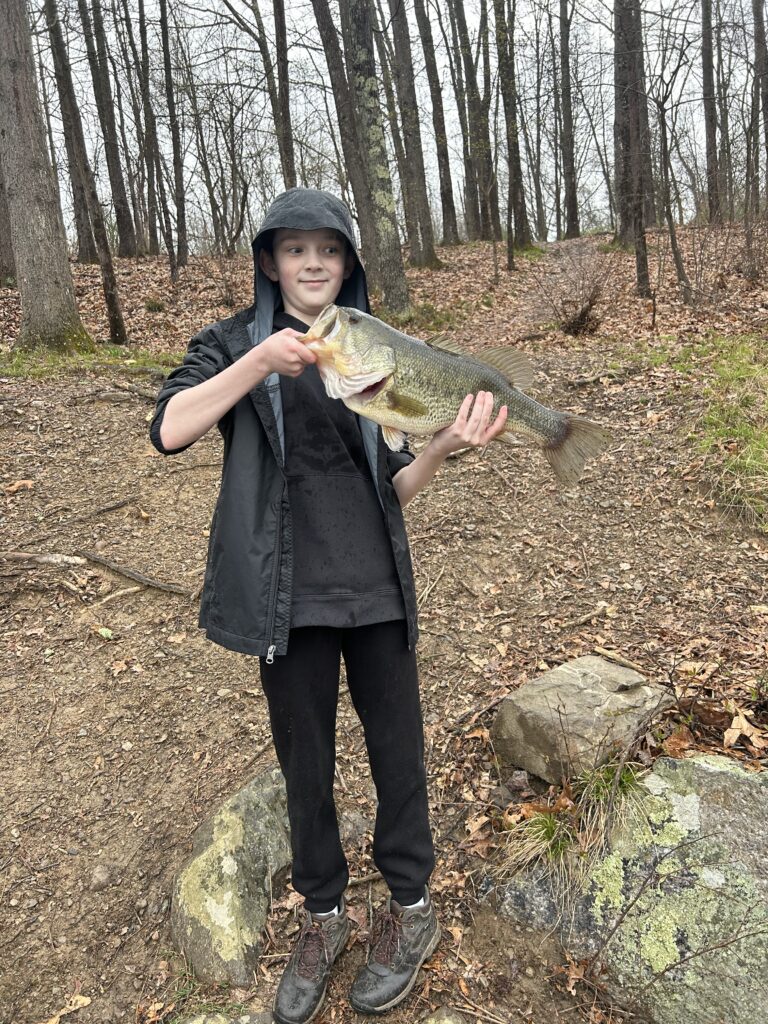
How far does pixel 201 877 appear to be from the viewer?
3045 millimetres

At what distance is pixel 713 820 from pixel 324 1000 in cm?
180

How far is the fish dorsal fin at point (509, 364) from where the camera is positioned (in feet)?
7.82

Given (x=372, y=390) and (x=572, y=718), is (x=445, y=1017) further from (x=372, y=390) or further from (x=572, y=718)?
(x=372, y=390)

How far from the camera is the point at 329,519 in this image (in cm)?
227

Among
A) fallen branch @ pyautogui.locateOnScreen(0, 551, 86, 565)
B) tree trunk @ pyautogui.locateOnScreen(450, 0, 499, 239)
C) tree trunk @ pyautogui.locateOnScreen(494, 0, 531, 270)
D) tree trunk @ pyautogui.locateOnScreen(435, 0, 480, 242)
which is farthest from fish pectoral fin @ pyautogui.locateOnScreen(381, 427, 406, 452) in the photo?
tree trunk @ pyautogui.locateOnScreen(435, 0, 480, 242)

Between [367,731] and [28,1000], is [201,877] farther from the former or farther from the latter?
[367,731]

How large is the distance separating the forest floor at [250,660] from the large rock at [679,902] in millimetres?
155

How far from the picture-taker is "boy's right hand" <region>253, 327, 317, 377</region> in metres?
1.82

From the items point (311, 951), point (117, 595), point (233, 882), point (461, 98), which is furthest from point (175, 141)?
point (311, 951)

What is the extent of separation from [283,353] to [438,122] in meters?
21.8

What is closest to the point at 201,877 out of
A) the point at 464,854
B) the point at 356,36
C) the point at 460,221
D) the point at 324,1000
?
the point at 324,1000

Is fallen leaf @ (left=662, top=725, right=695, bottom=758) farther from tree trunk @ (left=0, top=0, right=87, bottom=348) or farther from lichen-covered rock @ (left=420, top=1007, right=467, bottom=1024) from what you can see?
tree trunk @ (left=0, top=0, right=87, bottom=348)

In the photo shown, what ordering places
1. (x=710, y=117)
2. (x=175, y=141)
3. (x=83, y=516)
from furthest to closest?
(x=710, y=117) → (x=175, y=141) → (x=83, y=516)

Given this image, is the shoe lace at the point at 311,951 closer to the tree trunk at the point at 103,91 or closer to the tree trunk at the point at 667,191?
the tree trunk at the point at 667,191
